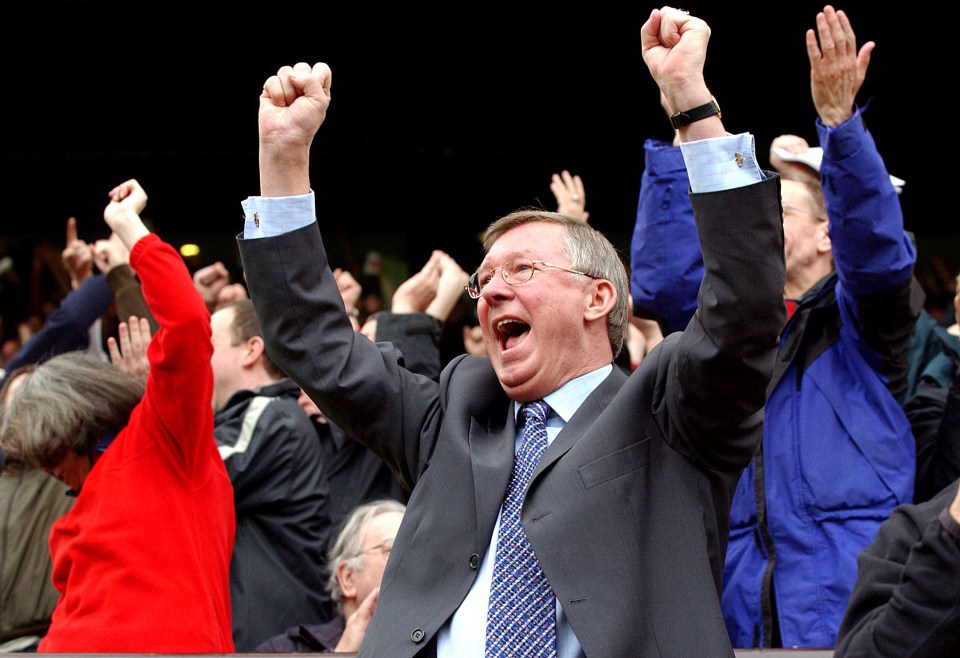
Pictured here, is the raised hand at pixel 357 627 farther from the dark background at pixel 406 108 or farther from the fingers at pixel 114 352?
the dark background at pixel 406 108

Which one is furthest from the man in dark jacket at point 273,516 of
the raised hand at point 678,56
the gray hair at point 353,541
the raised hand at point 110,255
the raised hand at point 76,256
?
the raised hand at point 678,56

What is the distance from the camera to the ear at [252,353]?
4.39 metres

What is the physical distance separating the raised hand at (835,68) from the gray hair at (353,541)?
1.62 m

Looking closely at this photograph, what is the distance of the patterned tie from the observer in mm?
2127

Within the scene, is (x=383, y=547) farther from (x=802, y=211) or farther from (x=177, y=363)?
(x=802, y=211)

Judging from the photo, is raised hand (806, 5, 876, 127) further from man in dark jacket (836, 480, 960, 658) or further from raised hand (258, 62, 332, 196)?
raised hand (258, 62, 332, 196)

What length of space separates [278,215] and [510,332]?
1.54ft

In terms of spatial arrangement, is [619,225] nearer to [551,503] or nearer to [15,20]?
[15,20]

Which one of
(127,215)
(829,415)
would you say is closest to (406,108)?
(127,215)

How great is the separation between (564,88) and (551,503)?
5.20 m

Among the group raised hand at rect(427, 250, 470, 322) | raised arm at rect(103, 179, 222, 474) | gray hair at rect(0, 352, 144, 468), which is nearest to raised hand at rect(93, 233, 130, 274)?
gray hair at rect(0, 352, 144, 468)

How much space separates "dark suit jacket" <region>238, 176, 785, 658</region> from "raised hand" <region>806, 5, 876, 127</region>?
1173 mm

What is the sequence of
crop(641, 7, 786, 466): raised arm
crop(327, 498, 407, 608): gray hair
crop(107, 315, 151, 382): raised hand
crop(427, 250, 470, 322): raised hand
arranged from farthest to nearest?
crop(427, 250, 470, 322): raised hand
crop(107, 315, 151, 382): raised hand
crop(327, 498, 407, 608): gray hair
crop(641, 7, 786, 466): raised arm

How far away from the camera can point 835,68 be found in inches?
131
